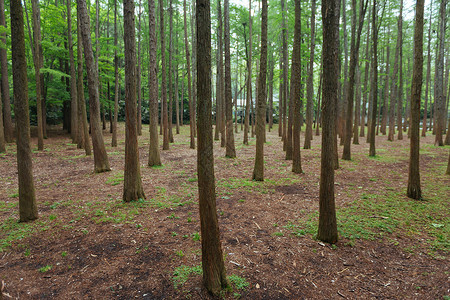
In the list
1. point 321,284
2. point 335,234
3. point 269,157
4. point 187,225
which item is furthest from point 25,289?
point 269,157

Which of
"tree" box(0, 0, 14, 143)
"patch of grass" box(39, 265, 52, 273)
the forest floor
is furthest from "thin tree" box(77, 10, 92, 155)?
"patch of grass" box(39, 265, 52, 273)

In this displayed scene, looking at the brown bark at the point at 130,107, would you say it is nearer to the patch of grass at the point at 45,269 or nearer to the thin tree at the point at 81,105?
the patch of grass at the point at 45,269

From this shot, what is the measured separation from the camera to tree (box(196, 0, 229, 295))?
9.13ft

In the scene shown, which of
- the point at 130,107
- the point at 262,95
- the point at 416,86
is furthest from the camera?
the point at 262,95

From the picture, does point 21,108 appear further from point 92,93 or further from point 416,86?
point 416,86

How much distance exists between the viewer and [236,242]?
14.5 feet

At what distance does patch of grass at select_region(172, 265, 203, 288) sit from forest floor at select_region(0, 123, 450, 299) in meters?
0.01

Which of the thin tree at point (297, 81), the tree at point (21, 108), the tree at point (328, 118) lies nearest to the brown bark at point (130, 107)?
the tree at point (21, 108)

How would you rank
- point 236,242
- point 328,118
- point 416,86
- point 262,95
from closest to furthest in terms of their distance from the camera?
point 328,118 < point 236,242 < point 416,86 < point 262,95

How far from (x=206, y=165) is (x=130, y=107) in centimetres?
399

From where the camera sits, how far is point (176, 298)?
3051 mm

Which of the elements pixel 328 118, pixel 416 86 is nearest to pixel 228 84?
pixel 416 86

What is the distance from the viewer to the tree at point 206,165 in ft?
9.13

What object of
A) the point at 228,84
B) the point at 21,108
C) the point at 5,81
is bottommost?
the point at 21,108
